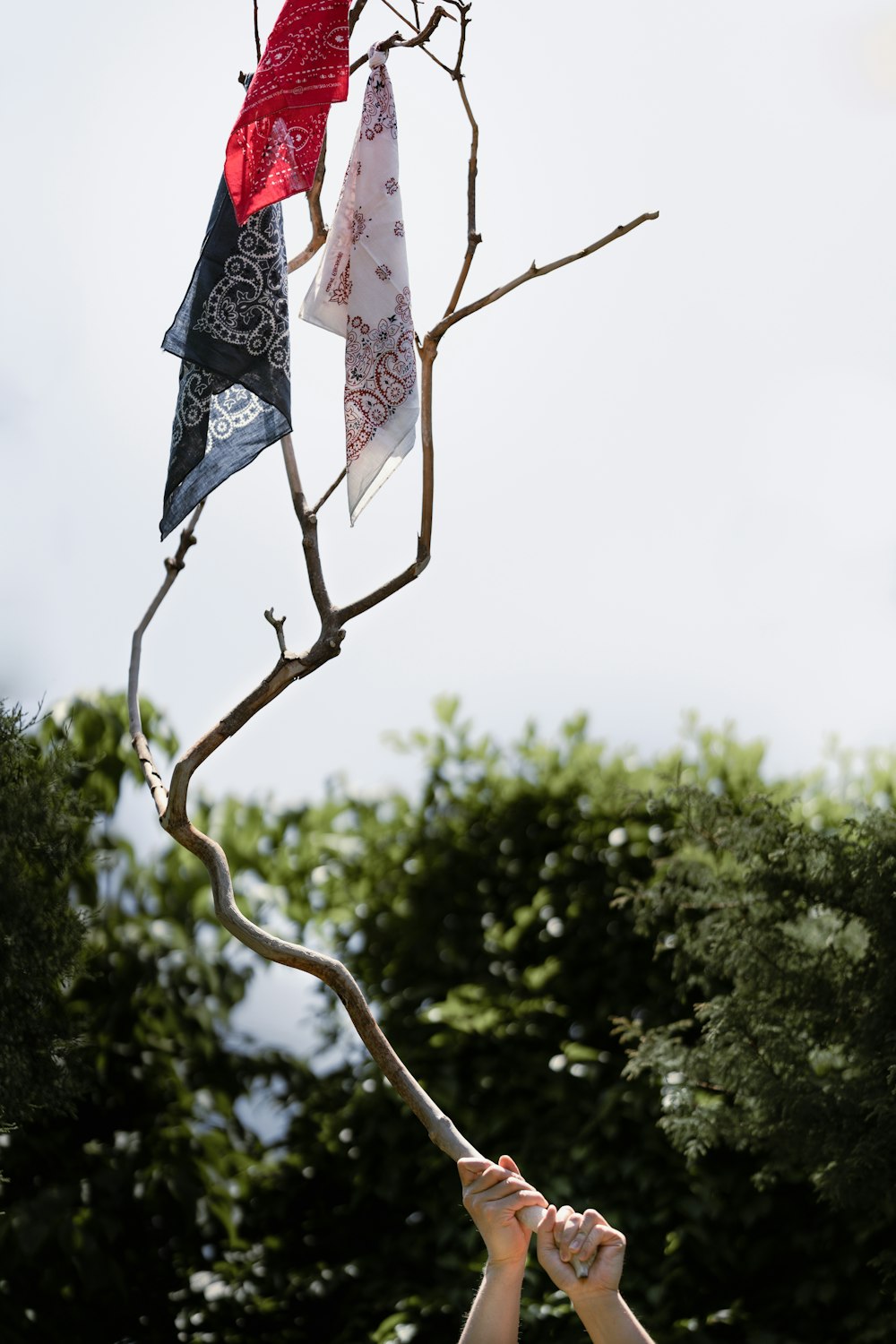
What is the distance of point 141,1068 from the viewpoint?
13.7 ft

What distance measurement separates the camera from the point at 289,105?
2.43m

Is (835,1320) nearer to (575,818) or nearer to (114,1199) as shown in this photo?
(575,818)

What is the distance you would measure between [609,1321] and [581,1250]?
3.8 inches

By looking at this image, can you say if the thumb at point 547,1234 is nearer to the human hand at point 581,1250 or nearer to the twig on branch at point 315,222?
the human hand at point 581,1250

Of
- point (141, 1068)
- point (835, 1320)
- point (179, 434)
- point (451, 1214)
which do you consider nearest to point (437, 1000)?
point (451, 1214)

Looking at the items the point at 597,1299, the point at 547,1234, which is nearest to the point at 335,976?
the point at 547,1234

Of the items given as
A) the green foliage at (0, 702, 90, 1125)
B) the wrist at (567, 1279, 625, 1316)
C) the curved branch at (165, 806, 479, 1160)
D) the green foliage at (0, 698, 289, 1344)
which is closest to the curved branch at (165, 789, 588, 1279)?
the curved branch at (165, 806, 479, 1160)

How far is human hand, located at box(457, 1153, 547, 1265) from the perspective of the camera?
186 centimetres

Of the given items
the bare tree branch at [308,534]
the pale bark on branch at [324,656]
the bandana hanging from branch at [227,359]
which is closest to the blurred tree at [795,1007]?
the pale bark on branch at [324,656]

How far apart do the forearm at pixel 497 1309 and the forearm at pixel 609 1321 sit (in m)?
0.09

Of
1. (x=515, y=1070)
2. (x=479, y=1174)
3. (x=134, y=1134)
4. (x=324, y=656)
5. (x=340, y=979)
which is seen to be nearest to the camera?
(x=479, y=1174)

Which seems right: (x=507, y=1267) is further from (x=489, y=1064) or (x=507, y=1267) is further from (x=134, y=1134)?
(x=134, y=1134)

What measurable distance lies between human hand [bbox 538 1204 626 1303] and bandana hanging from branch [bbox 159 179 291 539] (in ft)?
4.37

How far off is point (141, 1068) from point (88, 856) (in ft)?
3.36
